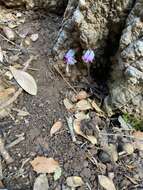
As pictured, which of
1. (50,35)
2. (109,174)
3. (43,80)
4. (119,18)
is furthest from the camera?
(50,35)

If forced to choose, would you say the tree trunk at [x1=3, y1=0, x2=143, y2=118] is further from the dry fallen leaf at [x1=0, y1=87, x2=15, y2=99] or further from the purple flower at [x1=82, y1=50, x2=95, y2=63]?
the dry fallen leaf at [x1=0, y1=87, x2=15, y2=99]

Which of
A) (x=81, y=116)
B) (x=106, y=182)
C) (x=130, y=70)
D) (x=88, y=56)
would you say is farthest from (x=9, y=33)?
(x=106, y=182)

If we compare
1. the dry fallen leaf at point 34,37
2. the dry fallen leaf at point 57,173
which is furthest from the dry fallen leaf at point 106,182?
the dry fallen leaf at point 34,37

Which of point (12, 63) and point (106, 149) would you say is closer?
point (106, 149)

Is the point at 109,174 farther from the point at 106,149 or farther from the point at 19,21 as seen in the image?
the point at 19,21

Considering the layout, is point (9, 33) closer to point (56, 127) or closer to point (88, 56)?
point (88, 56)

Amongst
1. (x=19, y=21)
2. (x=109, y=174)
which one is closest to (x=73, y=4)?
(x=19, y=21)
